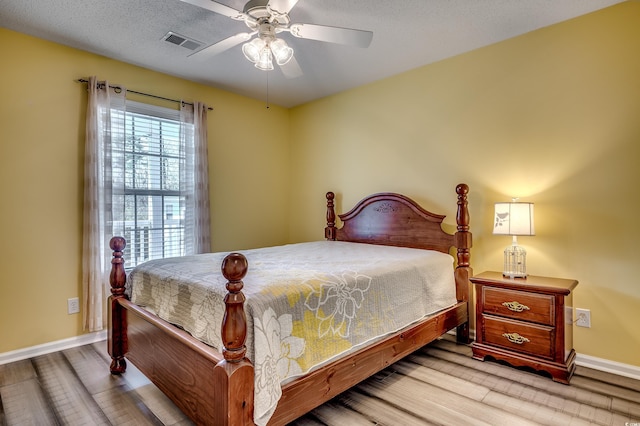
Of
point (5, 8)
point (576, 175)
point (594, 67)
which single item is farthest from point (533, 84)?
point (5, 8)

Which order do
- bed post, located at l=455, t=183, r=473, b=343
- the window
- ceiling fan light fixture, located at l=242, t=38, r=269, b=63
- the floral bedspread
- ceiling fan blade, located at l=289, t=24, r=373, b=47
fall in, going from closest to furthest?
the floral bedspread → ceiling fan blade, located at l=289, t=24, r=373, b=47 → ceiling fan light fixture, located at l=242, t=38, r=269, b=63 → bed post, located at l=455, t=183, r=473, b=343 → the window

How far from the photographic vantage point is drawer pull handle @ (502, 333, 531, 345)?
2420 millimetres

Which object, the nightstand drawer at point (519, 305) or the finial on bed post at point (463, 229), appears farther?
the finial on bed post at point (463, 229)

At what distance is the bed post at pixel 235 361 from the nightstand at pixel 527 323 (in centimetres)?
195

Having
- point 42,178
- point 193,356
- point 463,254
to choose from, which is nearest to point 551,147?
point 463,254

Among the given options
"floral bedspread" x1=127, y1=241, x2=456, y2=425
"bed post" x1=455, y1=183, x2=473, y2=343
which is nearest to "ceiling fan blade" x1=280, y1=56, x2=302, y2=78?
"floral bedspread" x1=127, y1=241, x2=456, y2=425

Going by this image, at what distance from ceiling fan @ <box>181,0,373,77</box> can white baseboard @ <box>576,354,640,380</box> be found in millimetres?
2699

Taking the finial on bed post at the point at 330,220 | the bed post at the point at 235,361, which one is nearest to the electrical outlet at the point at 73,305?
the bed post at the point at 235,361

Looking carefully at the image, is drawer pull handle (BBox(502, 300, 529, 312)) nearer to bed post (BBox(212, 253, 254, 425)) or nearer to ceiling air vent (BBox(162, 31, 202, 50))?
bed post (BBox(212, 253, 254, 425))

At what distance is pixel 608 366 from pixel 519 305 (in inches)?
28.9

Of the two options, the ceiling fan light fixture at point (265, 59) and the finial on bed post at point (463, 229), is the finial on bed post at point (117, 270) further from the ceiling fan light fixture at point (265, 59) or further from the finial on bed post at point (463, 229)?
the finial on bed post at point (463, 229)

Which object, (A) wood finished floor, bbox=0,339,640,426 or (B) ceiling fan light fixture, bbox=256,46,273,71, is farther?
(B) ceiling fan light fixture, bbox=256,46,273,71

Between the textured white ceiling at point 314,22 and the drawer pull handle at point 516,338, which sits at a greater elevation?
the textured white ceiling at point 314,22

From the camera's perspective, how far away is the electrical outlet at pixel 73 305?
2.93 metres
